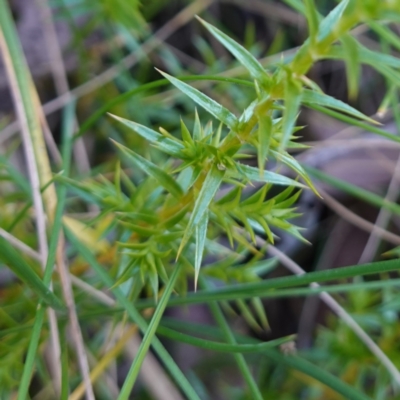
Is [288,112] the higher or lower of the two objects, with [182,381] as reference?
higher

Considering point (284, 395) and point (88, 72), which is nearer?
point (284, 395)

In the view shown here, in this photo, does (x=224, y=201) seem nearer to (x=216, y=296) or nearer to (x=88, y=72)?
(x=216, y=296)

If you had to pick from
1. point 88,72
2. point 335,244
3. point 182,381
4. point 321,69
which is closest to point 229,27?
point 321,69

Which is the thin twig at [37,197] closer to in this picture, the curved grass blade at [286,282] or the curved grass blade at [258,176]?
the curved grass blade at [286,282]

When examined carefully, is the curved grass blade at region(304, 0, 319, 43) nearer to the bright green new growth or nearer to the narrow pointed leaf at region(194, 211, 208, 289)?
the bright green new growth

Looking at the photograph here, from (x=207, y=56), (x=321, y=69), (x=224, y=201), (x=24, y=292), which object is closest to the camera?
(x=224, y=201)

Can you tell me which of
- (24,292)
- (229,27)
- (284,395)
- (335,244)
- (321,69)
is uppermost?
(229,27)

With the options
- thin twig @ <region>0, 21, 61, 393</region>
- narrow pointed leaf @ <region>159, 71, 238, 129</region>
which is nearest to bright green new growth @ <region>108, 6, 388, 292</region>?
narrow pointed leaf @ <region>159, 71, 238, 129</region>
